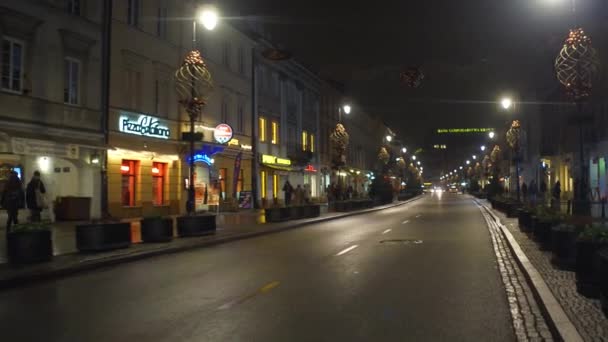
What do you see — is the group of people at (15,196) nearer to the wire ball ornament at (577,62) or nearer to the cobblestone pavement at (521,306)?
the cobblestone pavement at (521,306)

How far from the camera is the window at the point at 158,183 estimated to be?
30209mm

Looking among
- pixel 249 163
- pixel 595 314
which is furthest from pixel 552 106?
pixel 595 314

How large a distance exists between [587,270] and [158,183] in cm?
2535

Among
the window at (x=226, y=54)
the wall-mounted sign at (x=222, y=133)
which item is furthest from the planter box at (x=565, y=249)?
the window at (x=226, y=54)

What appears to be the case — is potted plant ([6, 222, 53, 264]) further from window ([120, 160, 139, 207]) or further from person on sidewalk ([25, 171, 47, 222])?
window ([120, 160, 139, 207])

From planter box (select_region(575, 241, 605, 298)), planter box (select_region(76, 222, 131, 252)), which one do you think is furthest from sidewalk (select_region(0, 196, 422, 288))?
planter box (select_region(575, 241, 605, 298))

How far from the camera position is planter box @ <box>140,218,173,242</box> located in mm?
16922

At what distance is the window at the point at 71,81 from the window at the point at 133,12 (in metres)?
4.36

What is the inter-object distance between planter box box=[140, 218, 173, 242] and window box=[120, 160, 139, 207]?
431 inches

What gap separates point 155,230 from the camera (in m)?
17.1

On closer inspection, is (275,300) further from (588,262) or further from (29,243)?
(29,243)

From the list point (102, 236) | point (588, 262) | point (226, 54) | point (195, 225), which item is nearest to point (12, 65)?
point (195, 225)

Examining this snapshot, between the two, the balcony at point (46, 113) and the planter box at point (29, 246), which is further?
the balcony at point (46, 113)

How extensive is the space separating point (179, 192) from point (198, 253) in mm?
16575
